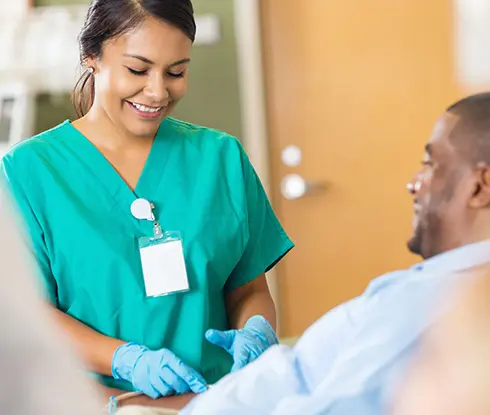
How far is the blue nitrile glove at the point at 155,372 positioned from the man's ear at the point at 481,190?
19.2 inches

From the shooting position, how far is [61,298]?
1310 millimetres

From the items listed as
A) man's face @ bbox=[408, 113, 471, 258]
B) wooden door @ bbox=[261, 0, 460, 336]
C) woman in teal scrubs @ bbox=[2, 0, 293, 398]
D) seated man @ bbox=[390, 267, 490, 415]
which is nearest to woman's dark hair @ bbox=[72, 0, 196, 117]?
woman in teal scrubs @ bbox=[2, 0, 293, 398]

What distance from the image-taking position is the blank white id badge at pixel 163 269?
130 cm

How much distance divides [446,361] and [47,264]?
742 millimetres

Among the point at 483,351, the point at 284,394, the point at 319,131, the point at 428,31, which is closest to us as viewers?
the point at 483,351

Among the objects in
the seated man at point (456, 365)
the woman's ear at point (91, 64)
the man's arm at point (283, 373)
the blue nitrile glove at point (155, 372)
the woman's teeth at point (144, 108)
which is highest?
the woman's ear at point (91, 64)

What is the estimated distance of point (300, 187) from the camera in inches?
108

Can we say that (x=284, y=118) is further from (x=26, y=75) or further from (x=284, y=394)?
(x=284, y=394)

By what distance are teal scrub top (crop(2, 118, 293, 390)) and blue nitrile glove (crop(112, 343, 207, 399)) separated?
0.06m

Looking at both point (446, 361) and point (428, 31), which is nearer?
point (446, 361)

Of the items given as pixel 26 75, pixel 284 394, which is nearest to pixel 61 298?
pixel 284 394

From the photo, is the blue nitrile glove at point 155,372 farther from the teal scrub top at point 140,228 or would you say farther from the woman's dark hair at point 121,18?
the woman's dark hair at point 121,18

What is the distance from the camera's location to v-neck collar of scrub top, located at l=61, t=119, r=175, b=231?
1373 millimetres

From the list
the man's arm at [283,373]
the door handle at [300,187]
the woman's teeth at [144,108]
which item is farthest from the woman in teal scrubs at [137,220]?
the door handle at [300,187]
